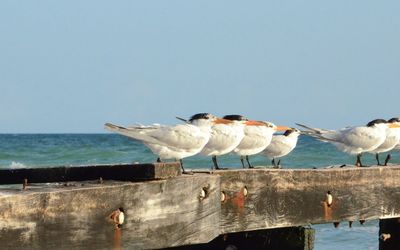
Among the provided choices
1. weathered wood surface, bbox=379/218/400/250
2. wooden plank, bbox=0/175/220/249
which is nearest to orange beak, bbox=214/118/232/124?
weathered wood surface, bbox=379/218/400/250

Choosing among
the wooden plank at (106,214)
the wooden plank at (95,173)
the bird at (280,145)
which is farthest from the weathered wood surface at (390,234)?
the wooden plank at (95,173)

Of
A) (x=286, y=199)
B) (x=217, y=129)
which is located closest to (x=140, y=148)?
(x=217, y=129)

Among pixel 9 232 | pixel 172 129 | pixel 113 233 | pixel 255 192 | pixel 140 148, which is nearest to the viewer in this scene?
pixel 9 232

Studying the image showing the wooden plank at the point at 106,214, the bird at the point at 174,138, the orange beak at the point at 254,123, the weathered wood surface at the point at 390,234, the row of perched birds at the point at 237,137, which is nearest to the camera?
the wooden plank at the point at 106,214

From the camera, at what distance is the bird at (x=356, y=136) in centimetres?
1208

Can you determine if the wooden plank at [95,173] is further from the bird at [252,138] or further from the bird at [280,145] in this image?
the bird at [280,145]

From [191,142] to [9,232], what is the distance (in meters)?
4.62

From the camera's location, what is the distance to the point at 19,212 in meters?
4.34

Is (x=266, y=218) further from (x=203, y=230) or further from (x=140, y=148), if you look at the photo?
(x=140, y=148)

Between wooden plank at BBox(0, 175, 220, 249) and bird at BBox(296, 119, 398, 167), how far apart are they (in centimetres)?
636

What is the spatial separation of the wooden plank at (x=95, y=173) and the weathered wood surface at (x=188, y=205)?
6cm

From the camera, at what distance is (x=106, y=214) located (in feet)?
15.8

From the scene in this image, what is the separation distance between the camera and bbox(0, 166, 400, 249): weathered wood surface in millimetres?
4453

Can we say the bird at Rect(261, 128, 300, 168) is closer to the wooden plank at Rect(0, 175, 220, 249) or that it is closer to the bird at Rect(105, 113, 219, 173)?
the bird at Rect(105, 113, 219, 173)
